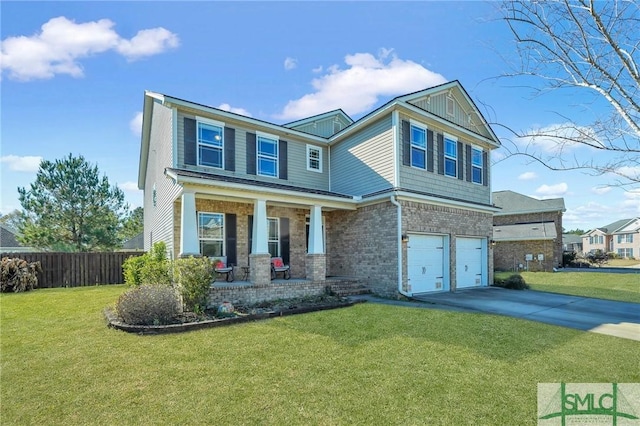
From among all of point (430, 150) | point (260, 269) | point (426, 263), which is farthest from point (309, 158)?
point (426, 263)

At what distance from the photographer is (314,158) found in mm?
15133

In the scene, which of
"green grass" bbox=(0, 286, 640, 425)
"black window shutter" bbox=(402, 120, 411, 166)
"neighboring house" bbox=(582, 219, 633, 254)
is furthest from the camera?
"neighboring house" bbox=(582, 219, 633, 254)

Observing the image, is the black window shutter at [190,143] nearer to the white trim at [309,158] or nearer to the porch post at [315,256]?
the porch post at [315,256]

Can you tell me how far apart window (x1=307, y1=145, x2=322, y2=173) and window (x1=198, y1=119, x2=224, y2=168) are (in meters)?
4.12

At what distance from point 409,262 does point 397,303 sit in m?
2.14

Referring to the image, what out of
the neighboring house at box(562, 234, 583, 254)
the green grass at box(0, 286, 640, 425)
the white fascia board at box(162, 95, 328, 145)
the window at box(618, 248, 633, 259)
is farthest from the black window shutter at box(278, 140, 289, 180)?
the window at box(618, 248, 633, 259)

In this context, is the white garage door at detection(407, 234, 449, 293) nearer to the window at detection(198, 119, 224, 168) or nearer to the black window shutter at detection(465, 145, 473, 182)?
the black window shutter at detection(465, 145, 473, 182)

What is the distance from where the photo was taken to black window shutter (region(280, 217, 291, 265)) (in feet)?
43.7

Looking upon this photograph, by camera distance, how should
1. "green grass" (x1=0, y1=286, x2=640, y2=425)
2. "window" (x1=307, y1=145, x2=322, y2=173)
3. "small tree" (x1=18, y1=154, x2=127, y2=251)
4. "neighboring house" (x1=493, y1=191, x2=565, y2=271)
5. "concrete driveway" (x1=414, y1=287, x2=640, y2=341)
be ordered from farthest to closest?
"neighboring house" (x1=493, y1=191, x2=565, y2=271) < "small tree" (x1=18, y1=154, x2=127, y2=251) < "window" (x1=307, y1=145, x2=322, y2=173) < "concrete driveway" (x1=414, y1=287, x2=640, y2=341) < "green grass" (x1=0, y1=286, x2=640, y2=425)

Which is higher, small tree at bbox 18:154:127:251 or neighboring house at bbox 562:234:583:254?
small tree at bbox 18:154:127:251

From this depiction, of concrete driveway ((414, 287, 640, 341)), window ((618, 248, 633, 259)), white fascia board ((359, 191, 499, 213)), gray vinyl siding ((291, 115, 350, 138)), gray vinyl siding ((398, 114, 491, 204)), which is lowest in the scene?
window ((618, 248, 633, 259))

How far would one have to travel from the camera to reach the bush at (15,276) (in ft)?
44.5

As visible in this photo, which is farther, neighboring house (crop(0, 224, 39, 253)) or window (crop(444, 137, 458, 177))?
neighboring house (crop(0, 224, 39, 253))

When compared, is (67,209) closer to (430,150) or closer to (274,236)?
(274,236)
